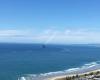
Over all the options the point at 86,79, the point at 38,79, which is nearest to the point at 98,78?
the point at 86,79

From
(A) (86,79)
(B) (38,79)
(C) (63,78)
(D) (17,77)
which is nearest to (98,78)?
(A) (86,79)

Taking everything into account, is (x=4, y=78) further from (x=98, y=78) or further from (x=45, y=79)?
(x=98, y=78)

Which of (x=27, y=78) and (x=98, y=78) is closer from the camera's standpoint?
(x=98, y=78)

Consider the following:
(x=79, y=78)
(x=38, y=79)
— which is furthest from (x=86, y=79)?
(x=38, y=79)

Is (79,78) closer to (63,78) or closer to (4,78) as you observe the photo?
(63,78)

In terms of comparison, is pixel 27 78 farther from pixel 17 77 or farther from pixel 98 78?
pixel 98 78

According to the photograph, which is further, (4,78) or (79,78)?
(4,78)

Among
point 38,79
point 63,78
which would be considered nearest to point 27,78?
point 38,79

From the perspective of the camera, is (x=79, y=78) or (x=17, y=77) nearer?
(x=79, y=78)
